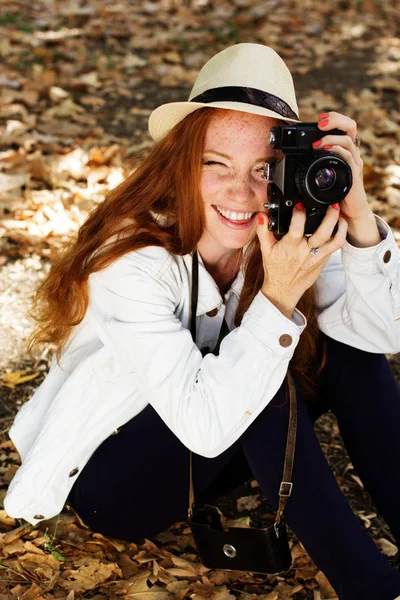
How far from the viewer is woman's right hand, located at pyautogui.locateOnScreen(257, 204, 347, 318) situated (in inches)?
70.6

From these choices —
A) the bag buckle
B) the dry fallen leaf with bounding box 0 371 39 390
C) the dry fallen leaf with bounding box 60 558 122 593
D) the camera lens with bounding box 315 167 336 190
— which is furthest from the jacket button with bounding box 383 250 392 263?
the dry fallen leaf with bounding box 0 371 39 390

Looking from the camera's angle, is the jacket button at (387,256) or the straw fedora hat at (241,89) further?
the jacket button at (387,256)

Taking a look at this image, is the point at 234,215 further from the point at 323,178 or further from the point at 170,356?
the point at 170,356

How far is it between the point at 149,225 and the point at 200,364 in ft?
1.28

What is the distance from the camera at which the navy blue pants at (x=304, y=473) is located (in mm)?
1805

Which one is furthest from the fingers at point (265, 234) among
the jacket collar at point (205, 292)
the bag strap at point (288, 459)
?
the bag strap at point (288, 459)

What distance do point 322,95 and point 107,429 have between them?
3.81 metres

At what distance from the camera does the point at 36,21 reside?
6.05 metres

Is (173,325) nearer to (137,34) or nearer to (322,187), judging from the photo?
(322,187)

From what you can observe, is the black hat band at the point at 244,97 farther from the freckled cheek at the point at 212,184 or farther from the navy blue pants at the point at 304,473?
the navy blue pants at the point at 304,473

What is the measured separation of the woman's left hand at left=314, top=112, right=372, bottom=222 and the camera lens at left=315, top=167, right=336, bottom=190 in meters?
0.06

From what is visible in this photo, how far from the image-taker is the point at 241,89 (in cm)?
186

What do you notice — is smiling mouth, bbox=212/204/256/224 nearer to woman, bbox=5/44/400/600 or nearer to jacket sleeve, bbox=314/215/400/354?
woman, bbox=5/44/400/600

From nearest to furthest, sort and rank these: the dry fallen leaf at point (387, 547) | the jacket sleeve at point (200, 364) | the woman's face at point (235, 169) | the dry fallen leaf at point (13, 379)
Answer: the jacket sleeve at point (200, 364), the woman's face at point (235, 169), the dry fallen leaf at point (387, 547), the dry fallen leaf at point (13, 379)
